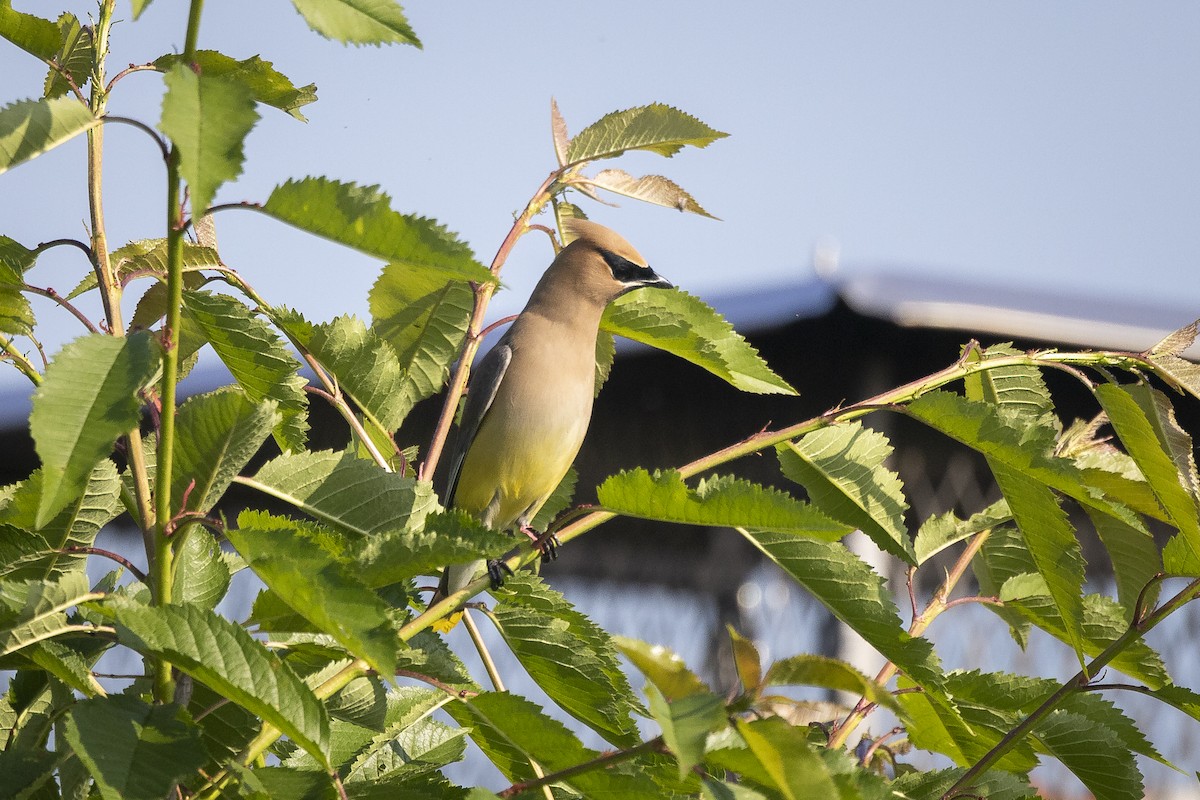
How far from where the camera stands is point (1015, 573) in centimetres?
188

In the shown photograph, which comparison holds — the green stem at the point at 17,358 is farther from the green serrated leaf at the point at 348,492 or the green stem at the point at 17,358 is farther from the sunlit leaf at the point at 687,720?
the sunlit leaf at the point at 687,720

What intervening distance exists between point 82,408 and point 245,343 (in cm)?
36

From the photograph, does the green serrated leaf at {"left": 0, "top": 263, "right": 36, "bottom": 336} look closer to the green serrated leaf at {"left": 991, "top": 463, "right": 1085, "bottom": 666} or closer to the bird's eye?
the green serrated leaf at {"left": 991, "top": 463, "right": 1085, "bottom": 666}

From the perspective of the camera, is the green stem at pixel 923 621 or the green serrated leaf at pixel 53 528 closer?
the green serrated leaf at pixel 53 528

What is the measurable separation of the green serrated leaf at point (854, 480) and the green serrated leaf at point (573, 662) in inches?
12.9

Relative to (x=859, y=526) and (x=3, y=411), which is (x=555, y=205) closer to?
(x=859, y=526)

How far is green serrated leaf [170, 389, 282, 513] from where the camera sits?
4.23ft

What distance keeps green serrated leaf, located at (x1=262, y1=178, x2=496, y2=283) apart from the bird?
1.82 m

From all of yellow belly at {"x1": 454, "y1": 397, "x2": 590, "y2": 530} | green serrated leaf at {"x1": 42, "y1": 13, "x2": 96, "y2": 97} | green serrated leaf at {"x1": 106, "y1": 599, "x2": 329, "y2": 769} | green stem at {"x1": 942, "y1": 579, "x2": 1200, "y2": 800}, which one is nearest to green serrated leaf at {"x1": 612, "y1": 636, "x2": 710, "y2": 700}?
green serrated leaf at {"x1": 106, "y1": 599, "x2": 329, "y2": 769}

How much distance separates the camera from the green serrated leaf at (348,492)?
51.3 inches

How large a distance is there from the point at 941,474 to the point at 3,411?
12.6ft

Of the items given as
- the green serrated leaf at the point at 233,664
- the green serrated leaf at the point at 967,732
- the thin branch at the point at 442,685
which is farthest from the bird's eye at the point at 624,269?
the green serrated leaf at the point at 233,664

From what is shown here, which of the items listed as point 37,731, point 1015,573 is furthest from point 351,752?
point 1015,573

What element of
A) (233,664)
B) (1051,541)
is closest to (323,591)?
(233,664)
